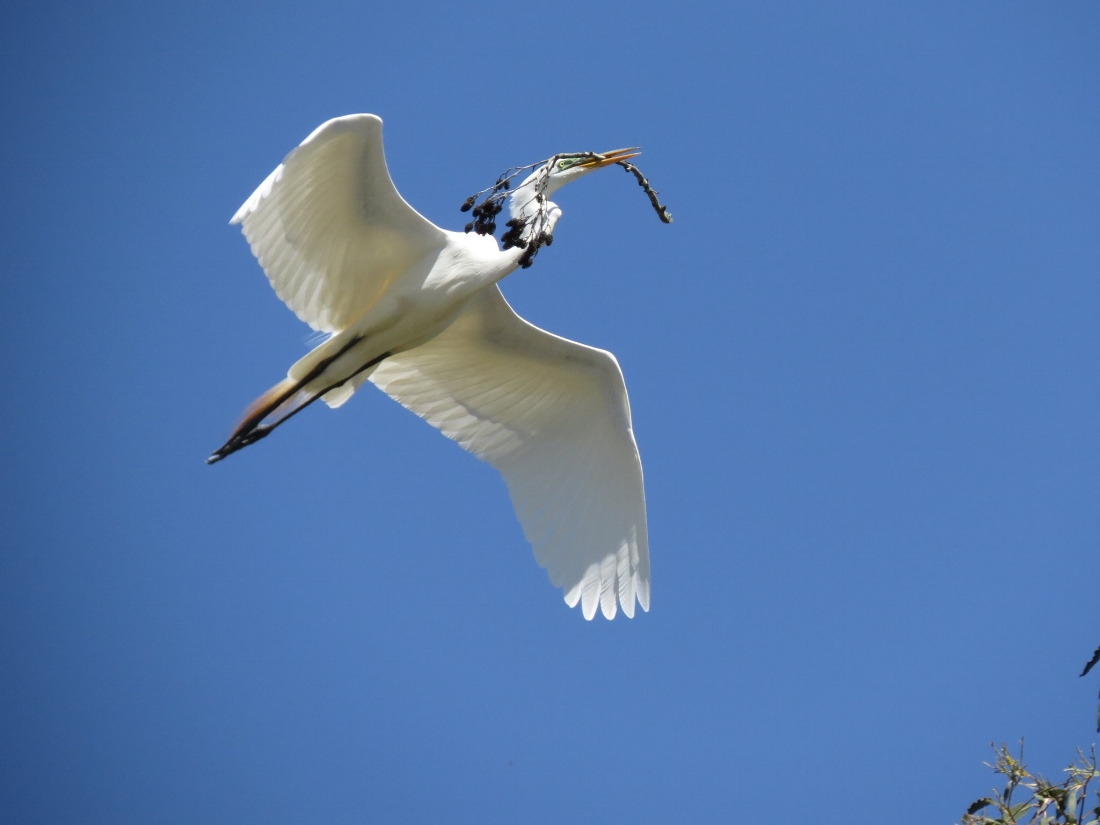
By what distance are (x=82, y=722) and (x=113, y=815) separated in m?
7.04

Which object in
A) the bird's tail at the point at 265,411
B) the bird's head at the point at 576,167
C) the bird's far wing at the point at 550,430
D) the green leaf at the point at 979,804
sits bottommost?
the green leaf at the point at 979,804

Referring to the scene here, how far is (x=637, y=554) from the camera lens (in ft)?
25.9

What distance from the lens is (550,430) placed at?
8398 millimetres

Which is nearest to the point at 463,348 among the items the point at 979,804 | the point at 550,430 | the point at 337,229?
the point at 550,430

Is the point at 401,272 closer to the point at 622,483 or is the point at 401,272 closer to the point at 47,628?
the point at 622,483

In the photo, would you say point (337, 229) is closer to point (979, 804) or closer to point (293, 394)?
point (293, 394)

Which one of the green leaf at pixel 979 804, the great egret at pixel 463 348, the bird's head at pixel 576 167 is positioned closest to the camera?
the green leaf at pixel 979 804

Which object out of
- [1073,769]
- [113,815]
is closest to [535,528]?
[1073,769]

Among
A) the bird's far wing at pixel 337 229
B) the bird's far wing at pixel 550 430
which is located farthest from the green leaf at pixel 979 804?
the bird's far wing at pixel 337 229

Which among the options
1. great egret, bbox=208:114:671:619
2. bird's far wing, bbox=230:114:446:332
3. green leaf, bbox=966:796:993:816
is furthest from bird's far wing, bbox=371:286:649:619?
green leaf, bbox=966:796:993:816

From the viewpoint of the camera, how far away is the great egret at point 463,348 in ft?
21.8

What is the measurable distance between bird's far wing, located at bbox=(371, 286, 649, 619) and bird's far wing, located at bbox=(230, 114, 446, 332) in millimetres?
757

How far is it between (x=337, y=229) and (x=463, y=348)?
1.47m

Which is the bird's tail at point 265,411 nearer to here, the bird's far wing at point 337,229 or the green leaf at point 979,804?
the bird's far wing at point 337,229
